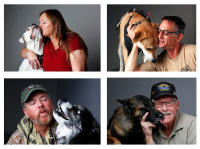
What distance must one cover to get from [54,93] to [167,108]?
1.93 ft

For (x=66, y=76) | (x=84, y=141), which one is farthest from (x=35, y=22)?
(x=84, y=141)

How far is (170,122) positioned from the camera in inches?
84.7

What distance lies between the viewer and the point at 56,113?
2.15 m

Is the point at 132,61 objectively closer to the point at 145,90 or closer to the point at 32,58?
the point at 145,90

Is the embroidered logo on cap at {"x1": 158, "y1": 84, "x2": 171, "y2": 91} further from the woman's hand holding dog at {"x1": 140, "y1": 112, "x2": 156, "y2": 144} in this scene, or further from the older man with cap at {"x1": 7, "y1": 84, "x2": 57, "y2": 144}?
the older man with cap at {"x1": 7, "y1": 84, "x2": 57, "y2": 144}

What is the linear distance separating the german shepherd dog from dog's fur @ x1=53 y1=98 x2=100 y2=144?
0.09 m

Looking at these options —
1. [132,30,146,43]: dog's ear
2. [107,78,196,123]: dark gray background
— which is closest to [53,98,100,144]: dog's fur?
[107,78,196,123]: dark gray background

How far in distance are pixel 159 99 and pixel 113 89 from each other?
0.24 meters

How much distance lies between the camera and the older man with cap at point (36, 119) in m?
2.17

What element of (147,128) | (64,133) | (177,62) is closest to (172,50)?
(177,62)

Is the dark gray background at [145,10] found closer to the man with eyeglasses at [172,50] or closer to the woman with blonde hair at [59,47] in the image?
the man with eyeglasses at [172,50]

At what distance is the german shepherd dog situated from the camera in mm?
2123
